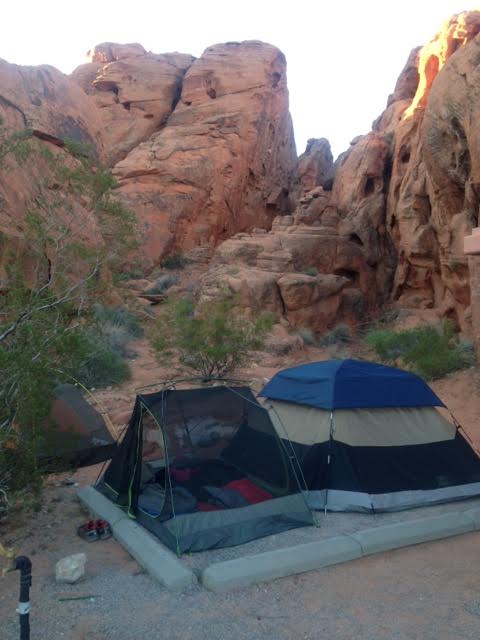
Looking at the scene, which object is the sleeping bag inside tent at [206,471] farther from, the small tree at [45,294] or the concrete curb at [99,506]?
the small tree at [45,294]

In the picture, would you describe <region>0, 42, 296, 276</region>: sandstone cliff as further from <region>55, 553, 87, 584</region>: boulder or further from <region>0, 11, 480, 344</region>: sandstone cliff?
<region>55, 553, 87, 584</region>: boulder

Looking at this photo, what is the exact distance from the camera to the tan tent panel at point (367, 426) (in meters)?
7.46

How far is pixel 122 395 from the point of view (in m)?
13.2

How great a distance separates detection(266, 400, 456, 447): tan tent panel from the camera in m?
7.46

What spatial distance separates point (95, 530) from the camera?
6445 millimetres

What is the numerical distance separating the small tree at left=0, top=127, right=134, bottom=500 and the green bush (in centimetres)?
919

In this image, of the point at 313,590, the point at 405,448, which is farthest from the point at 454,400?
the point at 313,590

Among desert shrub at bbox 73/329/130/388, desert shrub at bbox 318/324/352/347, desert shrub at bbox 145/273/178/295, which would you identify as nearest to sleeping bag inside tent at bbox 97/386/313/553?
desert shrub at bbox 73/329/130/388

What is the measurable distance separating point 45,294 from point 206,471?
104 inches

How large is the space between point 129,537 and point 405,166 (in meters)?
21.8

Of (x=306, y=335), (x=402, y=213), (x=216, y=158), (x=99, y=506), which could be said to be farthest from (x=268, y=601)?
(x=216, y=158)

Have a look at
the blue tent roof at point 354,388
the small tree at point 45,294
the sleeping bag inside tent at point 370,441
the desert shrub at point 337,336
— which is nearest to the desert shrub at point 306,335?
the desert shrub at point 337,336

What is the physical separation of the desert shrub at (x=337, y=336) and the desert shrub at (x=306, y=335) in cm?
46

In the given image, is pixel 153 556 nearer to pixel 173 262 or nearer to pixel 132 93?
pixel 173 262
